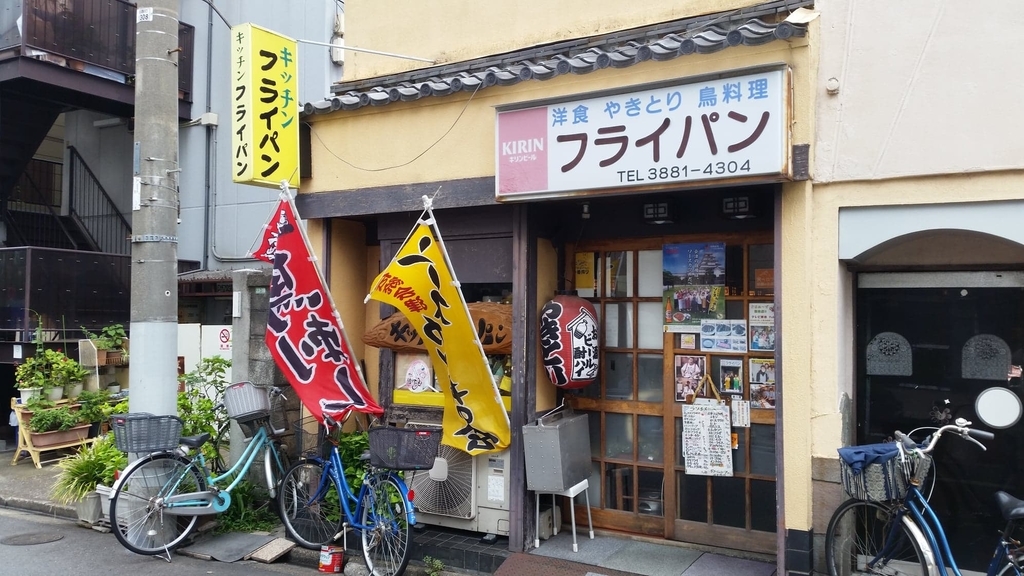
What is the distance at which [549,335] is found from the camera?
23.2 feet

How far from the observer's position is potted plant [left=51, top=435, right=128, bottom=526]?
27.8ft

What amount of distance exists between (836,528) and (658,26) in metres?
4.58

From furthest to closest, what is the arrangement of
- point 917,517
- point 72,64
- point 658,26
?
point 72,64 → point 658,26 → point 917,517

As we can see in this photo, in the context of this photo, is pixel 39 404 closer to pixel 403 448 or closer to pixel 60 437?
pixel 60 437

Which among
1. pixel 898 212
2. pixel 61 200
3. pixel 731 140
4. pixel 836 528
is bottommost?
pixel 836 528

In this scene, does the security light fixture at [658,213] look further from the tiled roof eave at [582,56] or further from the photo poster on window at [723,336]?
the tiled roof eave at [582,56]

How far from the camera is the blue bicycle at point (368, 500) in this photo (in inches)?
263

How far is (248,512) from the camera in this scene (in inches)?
329

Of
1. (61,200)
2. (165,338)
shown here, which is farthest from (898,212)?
(61,200)

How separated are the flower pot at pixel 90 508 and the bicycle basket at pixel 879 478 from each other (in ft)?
25.7

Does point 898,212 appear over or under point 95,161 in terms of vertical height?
under

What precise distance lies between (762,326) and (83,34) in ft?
42.4

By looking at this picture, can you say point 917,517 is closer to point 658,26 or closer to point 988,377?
point 988,377

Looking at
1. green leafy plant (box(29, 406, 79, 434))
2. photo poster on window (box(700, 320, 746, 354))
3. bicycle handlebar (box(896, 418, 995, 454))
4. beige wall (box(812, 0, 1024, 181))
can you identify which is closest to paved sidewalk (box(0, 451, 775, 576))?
bicycle handlebar (box(896, 418, 995, 454))
